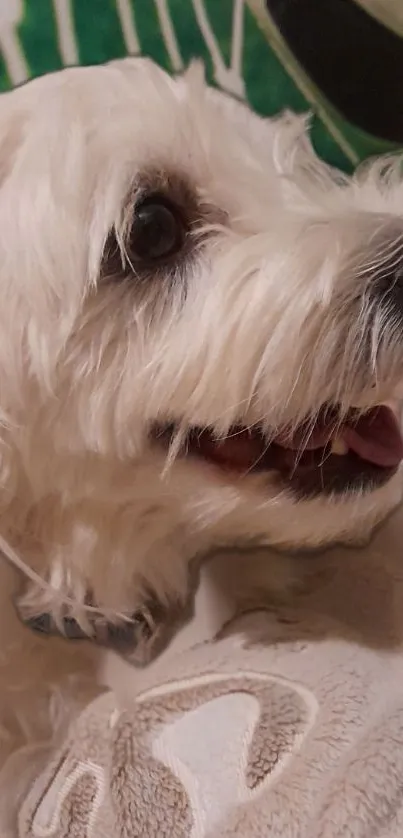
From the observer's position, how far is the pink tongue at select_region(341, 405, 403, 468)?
86 cm

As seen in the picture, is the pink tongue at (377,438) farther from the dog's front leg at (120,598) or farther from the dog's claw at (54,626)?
the dog's claw at (54,626)

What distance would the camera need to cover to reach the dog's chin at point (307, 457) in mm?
813

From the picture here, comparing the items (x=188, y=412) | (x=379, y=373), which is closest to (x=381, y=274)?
(x=379, y=373)

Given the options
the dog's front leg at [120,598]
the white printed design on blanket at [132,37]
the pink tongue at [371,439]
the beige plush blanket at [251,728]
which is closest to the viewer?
the beige plush blanket at [251,728]

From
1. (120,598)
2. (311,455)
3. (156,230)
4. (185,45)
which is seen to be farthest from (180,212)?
(185,45)

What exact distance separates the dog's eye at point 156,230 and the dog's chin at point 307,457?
158 millimetres

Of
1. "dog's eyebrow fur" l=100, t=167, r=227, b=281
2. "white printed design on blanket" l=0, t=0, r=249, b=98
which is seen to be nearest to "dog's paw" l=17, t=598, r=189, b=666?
"dog's eyebrow fur" l=100, t=167, r=227, b=281

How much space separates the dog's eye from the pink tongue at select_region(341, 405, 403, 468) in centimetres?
23

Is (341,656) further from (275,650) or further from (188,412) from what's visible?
(188,412)

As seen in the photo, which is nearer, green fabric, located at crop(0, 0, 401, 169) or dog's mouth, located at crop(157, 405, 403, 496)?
dog's mouth, located at crop(157, 405, 403, 496)

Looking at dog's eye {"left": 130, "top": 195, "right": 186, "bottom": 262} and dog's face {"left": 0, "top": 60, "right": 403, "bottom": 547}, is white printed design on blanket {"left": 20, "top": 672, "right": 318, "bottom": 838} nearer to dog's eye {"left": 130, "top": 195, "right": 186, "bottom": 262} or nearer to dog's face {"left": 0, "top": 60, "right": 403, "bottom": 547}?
dog's face {"left": 0, "top": 60, "right": 403, "bottom": 547}

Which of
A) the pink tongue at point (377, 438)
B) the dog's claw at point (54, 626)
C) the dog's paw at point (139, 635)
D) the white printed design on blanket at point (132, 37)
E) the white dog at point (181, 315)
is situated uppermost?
the white printed design on blanket at point (132, 37)

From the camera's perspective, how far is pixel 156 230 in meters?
0.78

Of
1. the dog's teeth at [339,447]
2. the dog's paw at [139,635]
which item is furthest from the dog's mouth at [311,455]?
the dog's paw at [139,635]
